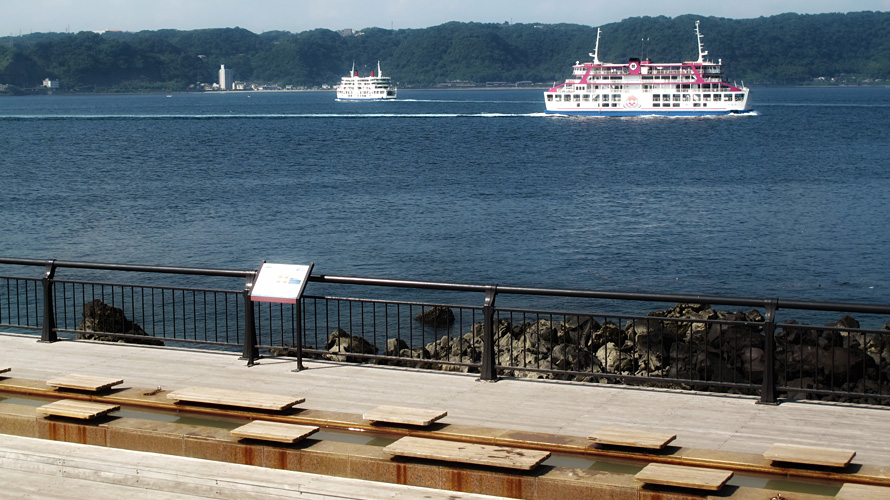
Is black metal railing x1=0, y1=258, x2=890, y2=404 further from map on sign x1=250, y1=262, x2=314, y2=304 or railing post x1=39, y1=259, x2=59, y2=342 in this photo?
map on sign x1=250, y1=262, x2=314, y2=304

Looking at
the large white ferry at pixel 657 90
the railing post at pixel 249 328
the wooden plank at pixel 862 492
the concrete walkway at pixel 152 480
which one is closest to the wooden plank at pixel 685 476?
the wooden plank at pixel 862 492

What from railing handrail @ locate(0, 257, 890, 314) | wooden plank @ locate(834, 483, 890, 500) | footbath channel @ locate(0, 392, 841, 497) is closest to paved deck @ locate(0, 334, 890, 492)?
footbath channel @ locate(0, 392, 841, 497)

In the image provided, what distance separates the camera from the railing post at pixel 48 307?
40.0ft

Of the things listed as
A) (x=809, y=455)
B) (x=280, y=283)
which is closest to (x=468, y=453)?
(x=809, y=455)

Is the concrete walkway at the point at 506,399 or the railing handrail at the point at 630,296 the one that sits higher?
the railing handrail at the point at 630,296

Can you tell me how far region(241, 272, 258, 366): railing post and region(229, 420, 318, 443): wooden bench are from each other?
8.60ft

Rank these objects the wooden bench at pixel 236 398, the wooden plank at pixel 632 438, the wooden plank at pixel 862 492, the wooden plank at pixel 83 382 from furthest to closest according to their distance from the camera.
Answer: the wooden plank at pixel 83 382, the wooden bench at pixel 236 398, the wooden plank at pixel 632 438, the wooden plank at pixel 862 492

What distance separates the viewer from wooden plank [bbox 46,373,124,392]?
9758 millimetres

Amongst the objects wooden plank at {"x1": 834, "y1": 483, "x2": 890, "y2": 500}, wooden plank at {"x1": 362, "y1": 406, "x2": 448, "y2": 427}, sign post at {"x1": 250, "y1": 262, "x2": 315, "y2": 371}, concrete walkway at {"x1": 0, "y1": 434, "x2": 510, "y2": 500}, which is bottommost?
concrete walkway at {"x1": 0, "y1": 434, "x2": 510, "y2": 500}

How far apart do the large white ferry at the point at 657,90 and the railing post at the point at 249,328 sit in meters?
113

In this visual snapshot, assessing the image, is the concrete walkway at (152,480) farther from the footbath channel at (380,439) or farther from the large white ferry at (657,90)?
the large white ferry at (657,90)

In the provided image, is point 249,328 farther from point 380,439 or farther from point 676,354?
point 676,354

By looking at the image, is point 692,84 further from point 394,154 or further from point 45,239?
point 45,239

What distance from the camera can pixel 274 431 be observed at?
8281mm
